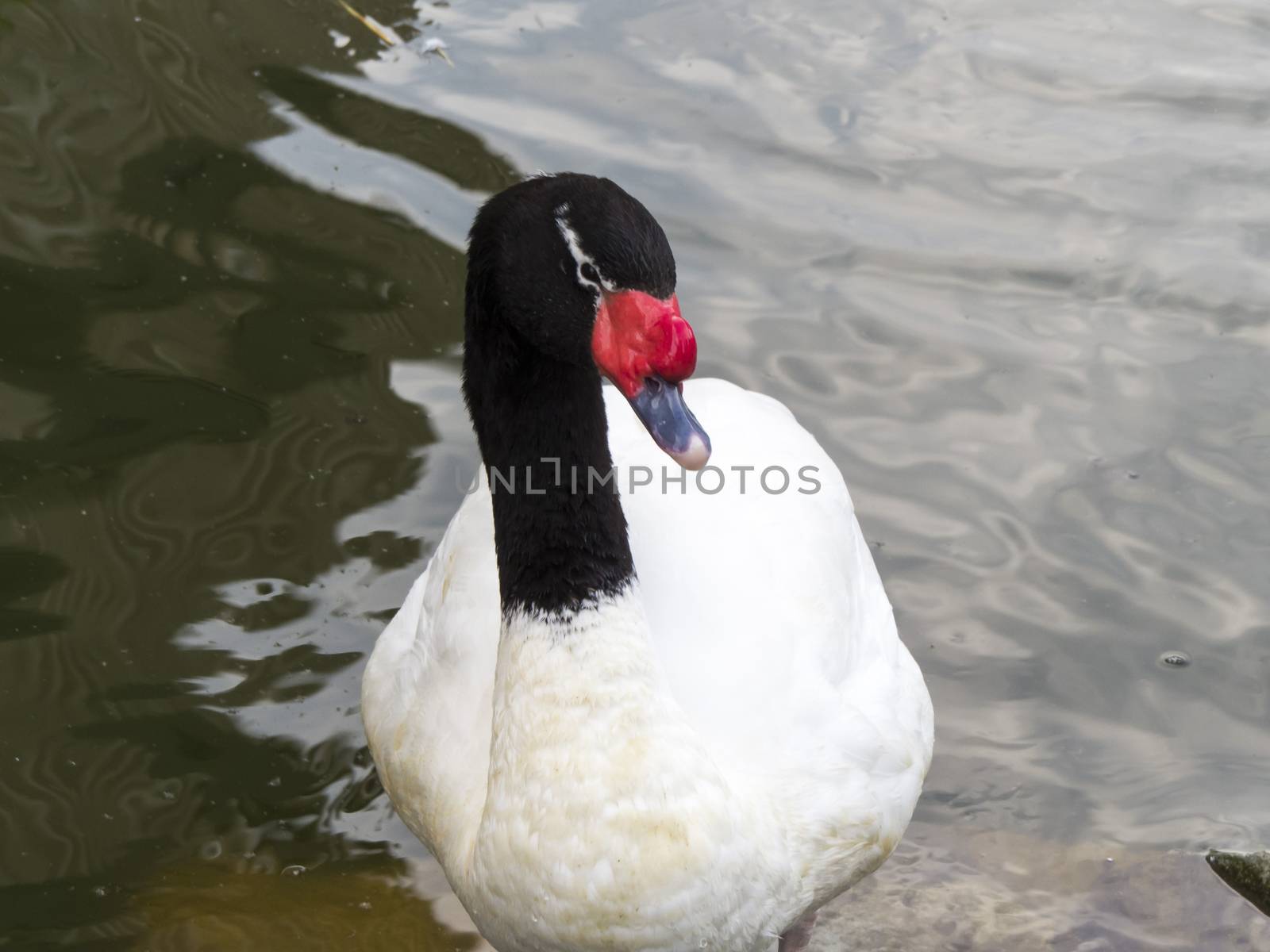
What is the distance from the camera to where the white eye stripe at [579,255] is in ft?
9.29

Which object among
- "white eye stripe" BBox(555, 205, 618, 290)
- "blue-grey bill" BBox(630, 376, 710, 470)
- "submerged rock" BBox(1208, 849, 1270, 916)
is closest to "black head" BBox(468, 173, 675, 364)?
"white eye stripe" BBox(555, 205, 618, 290)

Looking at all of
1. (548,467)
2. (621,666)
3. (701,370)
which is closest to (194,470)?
(701,370)

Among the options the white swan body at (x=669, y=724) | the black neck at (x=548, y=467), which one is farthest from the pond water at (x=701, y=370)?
the black neck at (x=548, y=467)

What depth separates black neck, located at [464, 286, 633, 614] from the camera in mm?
3148

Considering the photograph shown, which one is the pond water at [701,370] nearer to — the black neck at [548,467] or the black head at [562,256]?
the black neck at [548,467]

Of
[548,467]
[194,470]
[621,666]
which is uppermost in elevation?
[548,467]

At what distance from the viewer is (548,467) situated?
320 cm

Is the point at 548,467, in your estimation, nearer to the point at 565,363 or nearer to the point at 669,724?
the point at 565,363

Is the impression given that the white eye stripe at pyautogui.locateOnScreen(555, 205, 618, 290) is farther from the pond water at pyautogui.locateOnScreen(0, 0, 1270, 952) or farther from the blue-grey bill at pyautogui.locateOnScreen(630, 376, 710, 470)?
the pond water at pyautogui.locateOnScreen(0, 0, 1270, 952)

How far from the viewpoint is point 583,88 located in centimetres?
685

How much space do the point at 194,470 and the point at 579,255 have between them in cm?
259

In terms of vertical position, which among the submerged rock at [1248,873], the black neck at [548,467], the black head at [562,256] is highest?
the black head at [562,256]

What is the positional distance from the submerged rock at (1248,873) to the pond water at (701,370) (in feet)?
0.17

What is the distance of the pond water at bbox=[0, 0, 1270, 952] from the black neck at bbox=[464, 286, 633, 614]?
124 cm
